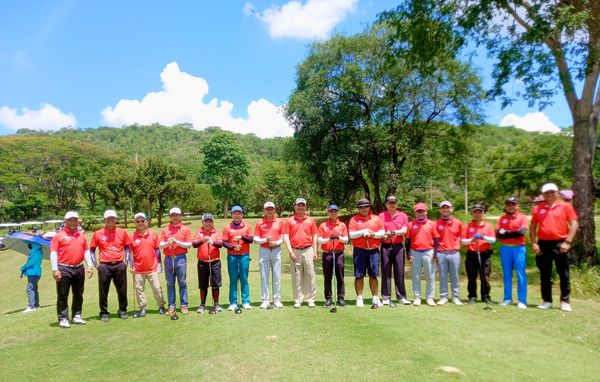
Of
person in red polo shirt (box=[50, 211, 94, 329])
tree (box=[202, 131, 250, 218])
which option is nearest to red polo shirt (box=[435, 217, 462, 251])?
person in red polo shirt (box=[50, 211, 94, 329])

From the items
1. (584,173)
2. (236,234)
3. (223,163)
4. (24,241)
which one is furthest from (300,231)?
(223,163)

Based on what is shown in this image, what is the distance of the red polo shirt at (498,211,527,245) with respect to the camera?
845 centimetres

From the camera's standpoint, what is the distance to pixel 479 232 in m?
8.83

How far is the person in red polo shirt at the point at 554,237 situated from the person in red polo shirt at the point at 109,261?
834 centimetres

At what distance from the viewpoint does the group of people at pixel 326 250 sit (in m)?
8.16

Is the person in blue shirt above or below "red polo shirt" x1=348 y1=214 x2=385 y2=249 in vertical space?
below

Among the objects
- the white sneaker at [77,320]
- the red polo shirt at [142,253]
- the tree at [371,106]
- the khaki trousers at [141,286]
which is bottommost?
the white sneaker at [77,320]

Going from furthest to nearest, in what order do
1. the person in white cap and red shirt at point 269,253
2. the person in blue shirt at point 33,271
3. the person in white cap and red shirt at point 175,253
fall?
the person in blue shirt at point 33,271, the person in white cap and red shirt at point 269,253, the person in white cap and red shirt at point 175,253

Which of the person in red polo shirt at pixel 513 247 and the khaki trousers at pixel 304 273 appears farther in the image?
the khaki trousers at pixel 304 273

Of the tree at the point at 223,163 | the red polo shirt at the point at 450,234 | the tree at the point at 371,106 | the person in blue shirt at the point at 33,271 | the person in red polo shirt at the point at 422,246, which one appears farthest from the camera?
the tree at the point at 223,163

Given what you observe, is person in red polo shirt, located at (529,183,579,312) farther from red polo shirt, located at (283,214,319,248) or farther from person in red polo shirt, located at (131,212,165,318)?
person in red polo shirt, located at (131,212,165,318)

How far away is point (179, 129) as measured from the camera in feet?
639

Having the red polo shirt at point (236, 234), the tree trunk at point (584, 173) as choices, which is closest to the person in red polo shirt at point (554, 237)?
the tree trunk at point (584, 173)

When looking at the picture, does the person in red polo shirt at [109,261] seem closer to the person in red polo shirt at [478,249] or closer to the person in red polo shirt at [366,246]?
the person in red polo shirt at [366,246]
